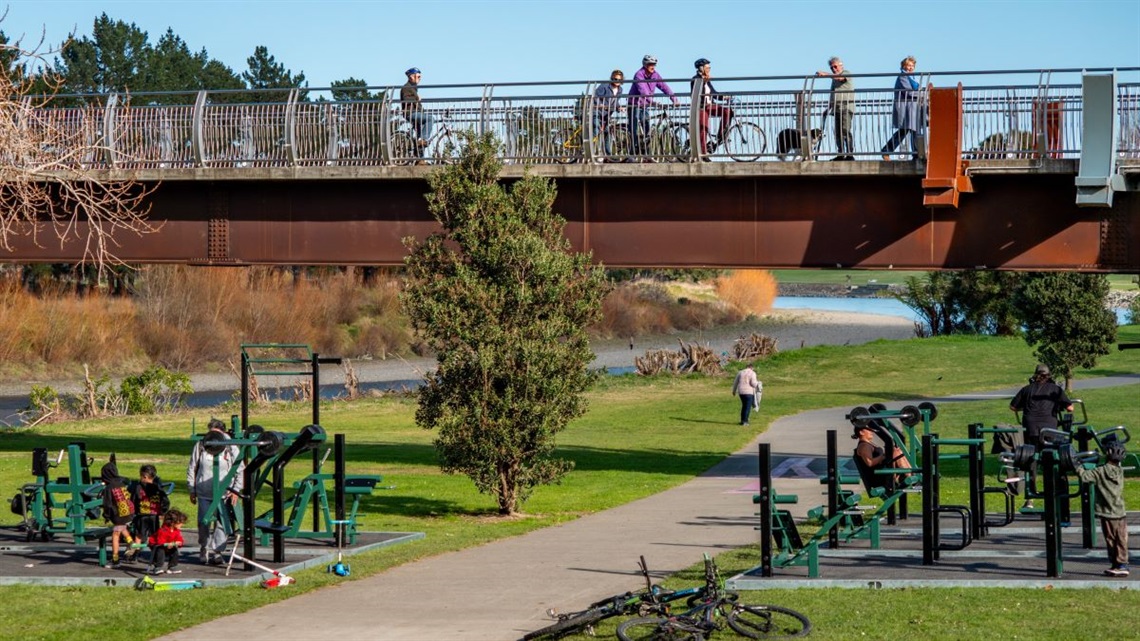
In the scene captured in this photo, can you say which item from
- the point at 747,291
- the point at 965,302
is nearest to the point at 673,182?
the point at 965,302

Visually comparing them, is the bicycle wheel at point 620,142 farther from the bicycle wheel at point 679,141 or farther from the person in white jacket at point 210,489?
the person in white jacket at point 210,489

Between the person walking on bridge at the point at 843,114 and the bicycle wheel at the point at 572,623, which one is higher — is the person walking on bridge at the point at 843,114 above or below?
above

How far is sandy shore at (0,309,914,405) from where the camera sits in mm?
60219

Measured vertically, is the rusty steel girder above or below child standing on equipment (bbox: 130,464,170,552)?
above

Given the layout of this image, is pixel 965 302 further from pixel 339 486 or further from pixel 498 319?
pixel 339 486

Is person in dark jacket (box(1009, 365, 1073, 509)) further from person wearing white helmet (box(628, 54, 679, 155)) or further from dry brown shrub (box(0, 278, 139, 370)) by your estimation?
dry brown shrub (box(0, 278, 139, 370))

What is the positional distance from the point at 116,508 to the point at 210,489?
103 centimetres

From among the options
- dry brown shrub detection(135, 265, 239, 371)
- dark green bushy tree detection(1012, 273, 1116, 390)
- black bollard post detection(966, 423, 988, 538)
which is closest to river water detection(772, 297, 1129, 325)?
dry brown shrub detection(135, 265, 239, 371)

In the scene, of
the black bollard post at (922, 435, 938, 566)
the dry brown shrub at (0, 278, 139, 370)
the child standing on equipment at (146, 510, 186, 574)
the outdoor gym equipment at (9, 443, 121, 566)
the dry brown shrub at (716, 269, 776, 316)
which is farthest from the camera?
the dry brown shrub at (716, 269, 776, 316)

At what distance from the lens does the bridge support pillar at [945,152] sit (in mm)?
22562

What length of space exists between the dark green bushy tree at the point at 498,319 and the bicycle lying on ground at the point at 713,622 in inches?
362

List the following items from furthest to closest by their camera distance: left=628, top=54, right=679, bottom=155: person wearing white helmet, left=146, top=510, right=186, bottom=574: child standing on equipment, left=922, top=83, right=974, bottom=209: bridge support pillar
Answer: left=628, top=54, right=679, bottom=155: person wearing white helmet, left=922, top=83, right=974, bottom=209: bridge support pillar, left=146, top=510, right=186, bottom=574: child standing on equipment

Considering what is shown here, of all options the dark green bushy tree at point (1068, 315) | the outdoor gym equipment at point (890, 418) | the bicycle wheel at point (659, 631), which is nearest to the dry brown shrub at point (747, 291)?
the dark green bushy tree at point (1068, 315)

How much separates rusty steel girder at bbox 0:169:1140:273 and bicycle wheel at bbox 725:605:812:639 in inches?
488
